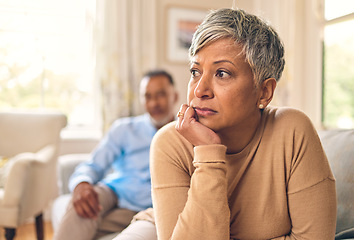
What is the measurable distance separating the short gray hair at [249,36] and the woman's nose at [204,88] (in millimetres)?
94

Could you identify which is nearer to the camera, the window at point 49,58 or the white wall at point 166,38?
the window at point 49,58

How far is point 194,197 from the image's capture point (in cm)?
88

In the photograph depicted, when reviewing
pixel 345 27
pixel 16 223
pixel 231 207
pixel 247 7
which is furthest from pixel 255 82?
pixel 247 7

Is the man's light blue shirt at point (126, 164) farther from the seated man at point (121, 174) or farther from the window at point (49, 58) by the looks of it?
the window at point (49, 58)

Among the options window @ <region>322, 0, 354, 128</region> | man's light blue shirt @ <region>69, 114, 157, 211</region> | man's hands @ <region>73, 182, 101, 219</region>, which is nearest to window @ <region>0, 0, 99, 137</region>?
man's light blue shirt @ <region>69, 114, 157, 211</region>

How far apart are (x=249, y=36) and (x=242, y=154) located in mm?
337

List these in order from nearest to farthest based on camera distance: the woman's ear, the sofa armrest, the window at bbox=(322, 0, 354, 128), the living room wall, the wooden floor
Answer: the woman's ear
the sofa armrest
the wooden floor
the window at bbox=(322, 0, 354, 128)
the living room wall

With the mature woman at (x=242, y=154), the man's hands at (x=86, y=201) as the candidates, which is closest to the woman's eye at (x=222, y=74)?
the mature woman at (x=242, y=154)

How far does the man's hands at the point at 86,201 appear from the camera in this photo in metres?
1.67

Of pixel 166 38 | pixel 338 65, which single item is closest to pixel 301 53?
pixel 338 65

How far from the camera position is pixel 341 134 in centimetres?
125

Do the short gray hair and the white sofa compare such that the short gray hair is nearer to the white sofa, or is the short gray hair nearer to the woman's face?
the woman's face

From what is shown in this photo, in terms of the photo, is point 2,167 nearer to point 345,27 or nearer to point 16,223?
point 16,223

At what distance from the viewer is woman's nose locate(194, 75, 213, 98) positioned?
3.10 feet
